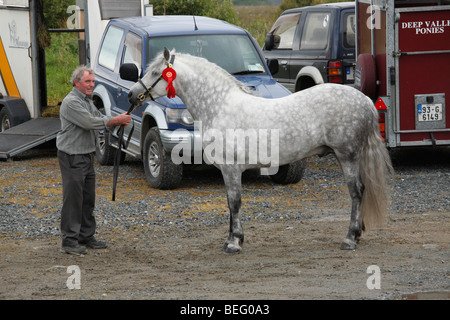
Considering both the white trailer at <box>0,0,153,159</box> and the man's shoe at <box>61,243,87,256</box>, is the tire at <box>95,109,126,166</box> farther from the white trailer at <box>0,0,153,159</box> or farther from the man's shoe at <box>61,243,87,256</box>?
the man's shoe at <box>61,243,87,256</box>

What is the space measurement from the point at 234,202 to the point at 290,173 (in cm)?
341

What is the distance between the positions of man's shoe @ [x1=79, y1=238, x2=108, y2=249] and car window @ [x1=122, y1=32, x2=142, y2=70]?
370 centimetres

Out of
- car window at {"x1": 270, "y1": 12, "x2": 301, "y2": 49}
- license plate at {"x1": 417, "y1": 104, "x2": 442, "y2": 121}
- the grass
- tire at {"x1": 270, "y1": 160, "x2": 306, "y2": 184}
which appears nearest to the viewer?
tire at {"x1": 270, "y1": 160, "x2": 306, "y2": 184}

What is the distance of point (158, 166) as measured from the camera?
1109 cm

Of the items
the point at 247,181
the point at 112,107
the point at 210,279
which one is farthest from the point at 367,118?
the point at 112,107

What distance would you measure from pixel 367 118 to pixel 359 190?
2.31 ft

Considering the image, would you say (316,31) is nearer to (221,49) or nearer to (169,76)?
(221,49)

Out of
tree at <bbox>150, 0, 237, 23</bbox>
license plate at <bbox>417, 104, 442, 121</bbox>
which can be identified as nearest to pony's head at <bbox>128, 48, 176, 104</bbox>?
license plate at <bbox>417, 104, 442, 121</bbox>

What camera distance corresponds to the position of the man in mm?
7789

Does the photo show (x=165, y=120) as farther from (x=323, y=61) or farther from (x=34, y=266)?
(x=323, y=61)

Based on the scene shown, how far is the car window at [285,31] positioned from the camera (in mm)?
15876

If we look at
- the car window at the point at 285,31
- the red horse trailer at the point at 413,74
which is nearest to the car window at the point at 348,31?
the car window at the point at 285,31

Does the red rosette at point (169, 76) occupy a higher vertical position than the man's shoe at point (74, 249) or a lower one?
Result: higher

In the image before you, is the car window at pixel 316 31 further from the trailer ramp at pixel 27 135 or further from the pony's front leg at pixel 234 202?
the pony's front leg at pixel 234 202
